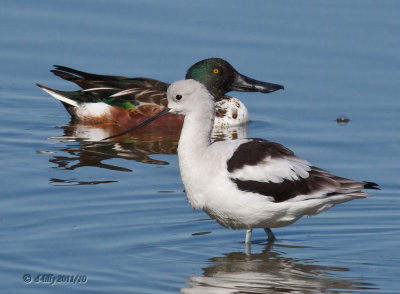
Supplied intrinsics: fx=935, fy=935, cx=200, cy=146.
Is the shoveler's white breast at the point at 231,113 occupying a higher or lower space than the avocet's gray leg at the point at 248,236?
higher

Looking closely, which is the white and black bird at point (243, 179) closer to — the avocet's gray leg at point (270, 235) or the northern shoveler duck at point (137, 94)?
the avocet's gray leg at point (270, 235)

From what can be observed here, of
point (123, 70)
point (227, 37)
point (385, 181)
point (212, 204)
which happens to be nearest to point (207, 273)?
point (212, 204)

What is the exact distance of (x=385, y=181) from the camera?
9.53 metres

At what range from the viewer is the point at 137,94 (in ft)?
40.6

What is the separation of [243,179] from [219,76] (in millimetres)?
4809

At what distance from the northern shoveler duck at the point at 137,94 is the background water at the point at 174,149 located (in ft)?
0.97

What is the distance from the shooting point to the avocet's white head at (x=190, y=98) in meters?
7.95

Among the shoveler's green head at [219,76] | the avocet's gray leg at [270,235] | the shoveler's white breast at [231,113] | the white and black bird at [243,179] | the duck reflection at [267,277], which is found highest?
the shoveler's green head at [219,76]

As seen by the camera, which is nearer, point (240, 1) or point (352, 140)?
point (352, 140)

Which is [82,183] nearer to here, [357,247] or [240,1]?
[357,247]

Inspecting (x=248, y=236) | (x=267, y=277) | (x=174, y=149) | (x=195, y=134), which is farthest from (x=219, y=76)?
(x=267, y=277)

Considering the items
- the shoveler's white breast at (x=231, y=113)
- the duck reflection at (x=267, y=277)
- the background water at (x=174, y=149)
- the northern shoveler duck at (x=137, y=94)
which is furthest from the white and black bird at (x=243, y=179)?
the shoveler's white breast at (x=231, y=113)

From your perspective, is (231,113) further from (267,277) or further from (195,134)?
(267,277)

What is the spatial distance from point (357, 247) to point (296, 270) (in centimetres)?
73
